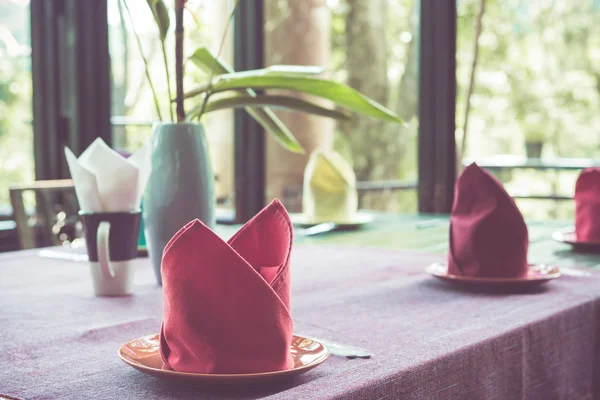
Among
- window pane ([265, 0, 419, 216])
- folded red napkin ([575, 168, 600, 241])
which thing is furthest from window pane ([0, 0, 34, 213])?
folded red napkin ([575, 168, 600, 241])

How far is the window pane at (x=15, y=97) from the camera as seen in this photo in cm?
289

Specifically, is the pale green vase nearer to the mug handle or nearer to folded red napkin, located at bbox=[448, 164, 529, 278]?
the mug handle

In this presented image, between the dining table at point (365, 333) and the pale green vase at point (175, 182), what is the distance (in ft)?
0.35

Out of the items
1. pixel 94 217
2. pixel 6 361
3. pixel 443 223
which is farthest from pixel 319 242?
pixel 6 361

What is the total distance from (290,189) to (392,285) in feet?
7.67

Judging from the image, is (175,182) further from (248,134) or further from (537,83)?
(537,83)

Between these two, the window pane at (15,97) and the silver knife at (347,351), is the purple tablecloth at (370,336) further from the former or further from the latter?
the window pane at (15,97)

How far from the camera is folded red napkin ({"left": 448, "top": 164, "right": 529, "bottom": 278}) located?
1106 mm

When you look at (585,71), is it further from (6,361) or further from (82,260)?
(6,361)

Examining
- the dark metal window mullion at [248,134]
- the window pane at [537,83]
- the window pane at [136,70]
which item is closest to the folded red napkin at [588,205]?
the window pane at [136,70]

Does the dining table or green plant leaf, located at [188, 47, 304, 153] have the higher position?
green plant leaf, located at [188, 47, 304, 153]

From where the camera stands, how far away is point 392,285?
3.76ft

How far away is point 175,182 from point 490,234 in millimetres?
481

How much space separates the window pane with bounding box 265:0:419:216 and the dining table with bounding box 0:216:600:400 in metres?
1.97
